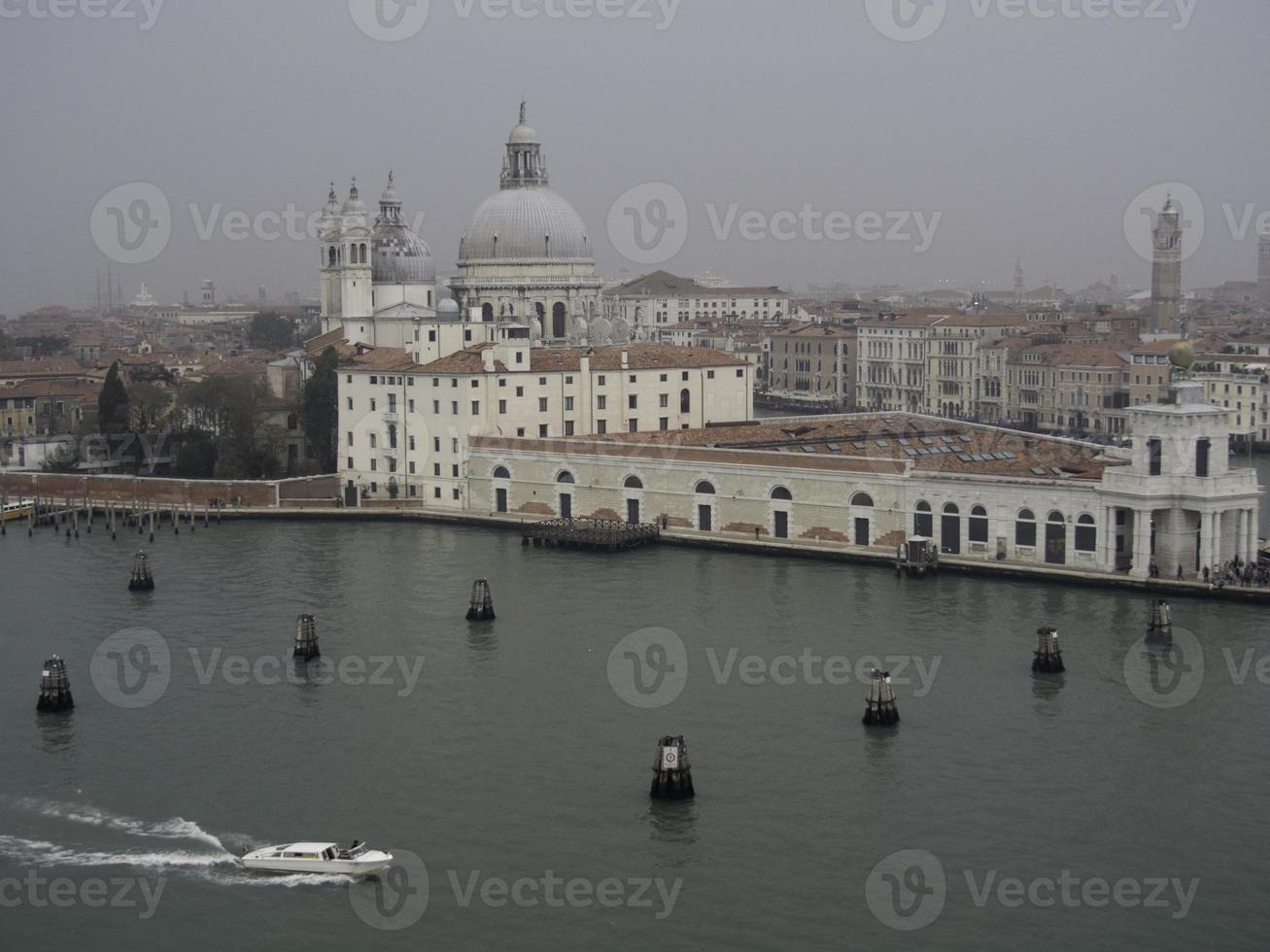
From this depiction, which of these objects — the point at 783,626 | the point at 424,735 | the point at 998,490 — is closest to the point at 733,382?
the point at 998,490

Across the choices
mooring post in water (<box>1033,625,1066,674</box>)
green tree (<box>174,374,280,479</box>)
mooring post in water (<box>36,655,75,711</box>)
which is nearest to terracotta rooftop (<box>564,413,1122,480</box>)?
mooring post in water (<box>1033,625,1066,674</box>)

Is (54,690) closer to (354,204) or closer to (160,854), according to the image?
(160,854)

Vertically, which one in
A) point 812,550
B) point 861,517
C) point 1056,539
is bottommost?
point 812,550

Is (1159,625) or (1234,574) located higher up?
(1234,574)

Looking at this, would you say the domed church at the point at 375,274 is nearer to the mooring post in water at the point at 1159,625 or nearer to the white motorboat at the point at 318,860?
the mooring post in water at the point at 1159,625

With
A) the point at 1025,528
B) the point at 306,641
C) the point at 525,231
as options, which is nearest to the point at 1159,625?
the point at 1025,528

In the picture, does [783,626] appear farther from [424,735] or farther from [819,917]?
[819,917]

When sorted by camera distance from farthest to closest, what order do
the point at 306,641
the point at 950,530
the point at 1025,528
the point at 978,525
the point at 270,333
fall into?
1. the point at 270,333
2. the point at 950,530
3. the point at 978,525
4. the point at 1025,528
5. the point at 306,641

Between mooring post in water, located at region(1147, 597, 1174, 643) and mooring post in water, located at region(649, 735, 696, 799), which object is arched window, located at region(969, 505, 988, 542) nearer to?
mooring post in water, located at region(1147, 597, 1174, 643)
